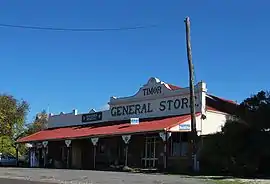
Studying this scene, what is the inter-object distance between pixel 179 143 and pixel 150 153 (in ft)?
11.3

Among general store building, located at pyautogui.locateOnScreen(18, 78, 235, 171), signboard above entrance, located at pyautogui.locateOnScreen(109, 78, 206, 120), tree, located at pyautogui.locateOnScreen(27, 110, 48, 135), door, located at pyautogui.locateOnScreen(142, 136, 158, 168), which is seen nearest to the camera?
general store building, located at pyautogui.locateOnScreen(18, 78, 235, 171)

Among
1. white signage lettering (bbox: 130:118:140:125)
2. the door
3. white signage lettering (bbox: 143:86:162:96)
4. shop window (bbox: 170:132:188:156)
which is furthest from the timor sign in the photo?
the door

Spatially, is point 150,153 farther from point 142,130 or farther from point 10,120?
point 10,120

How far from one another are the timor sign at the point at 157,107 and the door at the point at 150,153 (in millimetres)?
2412

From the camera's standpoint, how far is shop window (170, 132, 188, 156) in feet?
125

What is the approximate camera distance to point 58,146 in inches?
2092

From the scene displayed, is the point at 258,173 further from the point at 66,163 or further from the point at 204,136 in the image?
the point at 66,163

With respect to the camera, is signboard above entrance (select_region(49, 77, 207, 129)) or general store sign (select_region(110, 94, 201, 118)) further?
general store sign (select_region(110, 94, 201, 118))

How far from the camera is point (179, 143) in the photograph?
38562 mm

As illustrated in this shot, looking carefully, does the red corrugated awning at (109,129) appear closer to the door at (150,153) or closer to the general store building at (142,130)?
the general store building at (142,130)

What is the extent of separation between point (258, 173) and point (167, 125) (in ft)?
26.3

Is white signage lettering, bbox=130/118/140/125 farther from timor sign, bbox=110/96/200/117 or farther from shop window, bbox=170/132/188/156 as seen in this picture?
shop window, bbox=170/132/188/156

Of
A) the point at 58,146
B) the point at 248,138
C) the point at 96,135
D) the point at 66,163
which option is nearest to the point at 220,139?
the point at 248,138

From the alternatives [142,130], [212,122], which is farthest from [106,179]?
[212,122]
